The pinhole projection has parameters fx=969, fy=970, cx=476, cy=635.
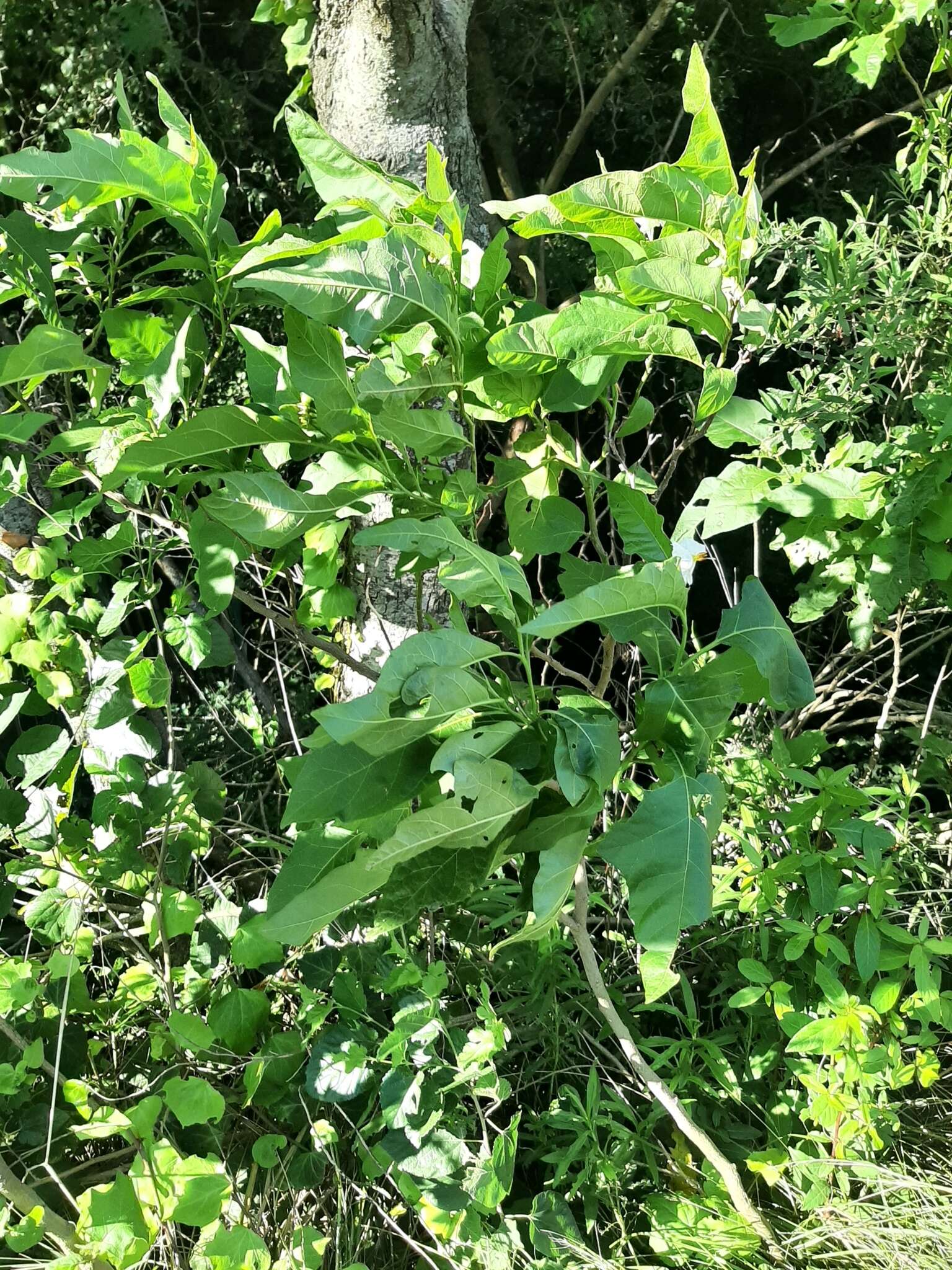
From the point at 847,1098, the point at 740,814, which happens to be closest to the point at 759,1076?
the point at 847,1098

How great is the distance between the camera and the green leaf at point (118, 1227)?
0.99 metres

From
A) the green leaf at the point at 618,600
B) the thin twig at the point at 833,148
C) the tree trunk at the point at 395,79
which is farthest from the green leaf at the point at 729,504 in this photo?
the thin twig at the point at 833,148

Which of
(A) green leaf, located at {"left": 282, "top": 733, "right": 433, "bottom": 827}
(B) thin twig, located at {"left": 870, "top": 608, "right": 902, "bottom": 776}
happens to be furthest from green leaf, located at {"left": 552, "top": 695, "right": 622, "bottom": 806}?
(B) thin twig, located at {"left": 870, "top": 608, "right": 902, "bottom": 776}

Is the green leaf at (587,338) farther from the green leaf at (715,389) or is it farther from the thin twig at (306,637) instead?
the thin twig at (306,637)

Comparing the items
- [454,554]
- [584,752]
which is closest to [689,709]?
[584,752]

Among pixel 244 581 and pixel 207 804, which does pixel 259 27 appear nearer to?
pixel 244 581

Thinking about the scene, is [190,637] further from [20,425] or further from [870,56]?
[870,56]

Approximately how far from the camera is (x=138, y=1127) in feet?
3.47

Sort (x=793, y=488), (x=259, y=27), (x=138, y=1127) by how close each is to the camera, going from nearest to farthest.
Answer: (x=793, y=488)
(x=138, y=1127)
(x=259, y=27)

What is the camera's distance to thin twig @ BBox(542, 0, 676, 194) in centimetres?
187

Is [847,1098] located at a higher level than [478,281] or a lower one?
lower

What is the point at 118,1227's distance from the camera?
1001 mm

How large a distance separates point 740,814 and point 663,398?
1.11 m

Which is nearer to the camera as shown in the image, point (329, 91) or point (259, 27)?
point (329, 91)
